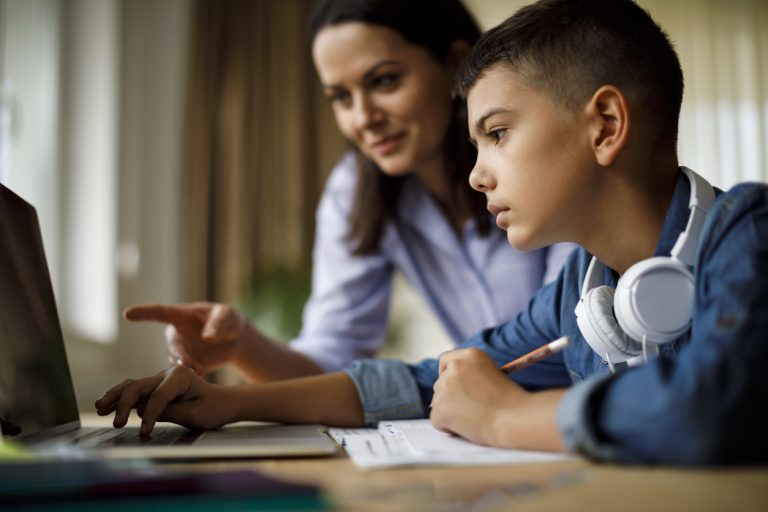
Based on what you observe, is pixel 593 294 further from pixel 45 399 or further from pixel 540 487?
pixel 45 399

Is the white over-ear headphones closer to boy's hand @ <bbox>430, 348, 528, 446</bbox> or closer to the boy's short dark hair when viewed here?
boy's hand @ <bbox>430, 348, 528, 446</bbox>

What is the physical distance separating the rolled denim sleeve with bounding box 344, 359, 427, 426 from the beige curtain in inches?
104

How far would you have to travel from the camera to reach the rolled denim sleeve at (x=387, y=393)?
1118 mm

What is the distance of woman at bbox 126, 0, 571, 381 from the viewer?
59.5 inches

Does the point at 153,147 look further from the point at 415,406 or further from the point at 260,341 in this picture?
the point at 415,406

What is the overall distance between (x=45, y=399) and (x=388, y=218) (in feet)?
3.29

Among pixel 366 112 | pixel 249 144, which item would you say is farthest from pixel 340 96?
pixel 249 144

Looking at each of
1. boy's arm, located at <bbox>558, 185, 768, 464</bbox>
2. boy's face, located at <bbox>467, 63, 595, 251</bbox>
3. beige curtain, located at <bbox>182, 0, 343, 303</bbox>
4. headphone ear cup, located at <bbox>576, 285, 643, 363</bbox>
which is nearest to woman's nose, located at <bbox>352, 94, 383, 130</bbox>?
boy's face, located at <bbox>467, 63, 595, 251</bbox>

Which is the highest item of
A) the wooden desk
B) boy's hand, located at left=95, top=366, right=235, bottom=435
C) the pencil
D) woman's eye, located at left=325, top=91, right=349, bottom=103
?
woman's eye, located at left=325, top=91, right=349, bottom=103

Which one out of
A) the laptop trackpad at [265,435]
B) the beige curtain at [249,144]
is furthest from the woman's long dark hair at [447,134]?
the beige curtain at [249,144]

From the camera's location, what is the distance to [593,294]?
831 millimetres

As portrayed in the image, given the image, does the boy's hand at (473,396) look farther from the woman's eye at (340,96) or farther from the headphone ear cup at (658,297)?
the woman's eye at (340,96)

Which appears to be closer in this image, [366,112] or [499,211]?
[499,211]

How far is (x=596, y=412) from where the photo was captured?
2.11 ft
